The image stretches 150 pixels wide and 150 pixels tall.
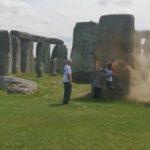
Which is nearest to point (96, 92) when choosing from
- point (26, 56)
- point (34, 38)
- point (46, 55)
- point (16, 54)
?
point (16, 54)

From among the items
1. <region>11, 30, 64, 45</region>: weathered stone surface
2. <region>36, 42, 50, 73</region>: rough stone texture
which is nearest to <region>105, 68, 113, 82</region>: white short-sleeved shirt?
<region>11, 30, 64, 45</region>: weathered stone surface

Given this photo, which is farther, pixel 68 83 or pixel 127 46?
pixel 127 46

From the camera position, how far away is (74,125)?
17.4 metres

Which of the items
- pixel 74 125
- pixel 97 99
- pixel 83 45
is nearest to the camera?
pixel 74 125

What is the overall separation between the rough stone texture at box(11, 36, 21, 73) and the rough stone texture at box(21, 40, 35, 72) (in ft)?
6.07

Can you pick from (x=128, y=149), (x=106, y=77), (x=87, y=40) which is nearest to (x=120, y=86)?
(x=106, y=77)

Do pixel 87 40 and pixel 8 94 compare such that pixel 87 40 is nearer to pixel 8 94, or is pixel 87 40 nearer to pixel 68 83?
pixel 8 94

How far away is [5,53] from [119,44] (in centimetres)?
1819

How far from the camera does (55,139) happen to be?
1520cm

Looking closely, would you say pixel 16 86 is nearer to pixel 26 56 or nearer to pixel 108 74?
pixel 108 74

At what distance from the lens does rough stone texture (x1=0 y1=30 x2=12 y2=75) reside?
43938 millimetres

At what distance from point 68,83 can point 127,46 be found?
17.7ft

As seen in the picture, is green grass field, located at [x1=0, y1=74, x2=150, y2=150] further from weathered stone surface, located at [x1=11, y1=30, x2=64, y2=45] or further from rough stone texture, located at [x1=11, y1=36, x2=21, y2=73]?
weathered stone surface, located at [x1=11, y1=30, x2=64, y2=45]

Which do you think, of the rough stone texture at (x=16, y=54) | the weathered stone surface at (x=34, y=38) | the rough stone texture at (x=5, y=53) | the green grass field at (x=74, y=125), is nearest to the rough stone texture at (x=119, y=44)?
the green grass field at (x=74, y=125)
